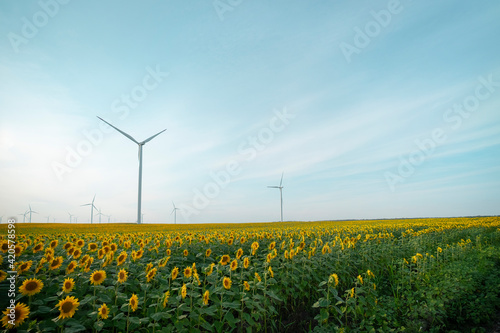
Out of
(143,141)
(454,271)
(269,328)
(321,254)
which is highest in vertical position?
(143,141)

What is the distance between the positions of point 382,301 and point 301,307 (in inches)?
78.5

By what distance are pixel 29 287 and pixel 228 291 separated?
2.68 meters

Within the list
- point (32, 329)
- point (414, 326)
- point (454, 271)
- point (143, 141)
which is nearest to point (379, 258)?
point (454, 271)

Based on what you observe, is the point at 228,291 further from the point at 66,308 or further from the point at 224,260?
the point at 66,308

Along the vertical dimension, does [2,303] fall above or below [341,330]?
above

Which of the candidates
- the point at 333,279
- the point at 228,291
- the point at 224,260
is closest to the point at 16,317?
Result: the point at 228,291

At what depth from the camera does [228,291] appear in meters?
4.70

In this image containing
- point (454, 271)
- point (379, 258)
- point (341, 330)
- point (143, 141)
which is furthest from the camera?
point (143, 141)

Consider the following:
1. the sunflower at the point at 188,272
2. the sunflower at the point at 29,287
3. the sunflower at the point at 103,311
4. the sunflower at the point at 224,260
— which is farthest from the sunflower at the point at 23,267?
the sunflower at the point at 224,260

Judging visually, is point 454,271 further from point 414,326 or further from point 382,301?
point 414,326

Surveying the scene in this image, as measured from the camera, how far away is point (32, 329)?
3480mm

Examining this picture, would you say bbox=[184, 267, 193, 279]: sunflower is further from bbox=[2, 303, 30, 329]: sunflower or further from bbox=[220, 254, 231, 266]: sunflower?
bbox=[2, 303, 30, 329]: sunflower

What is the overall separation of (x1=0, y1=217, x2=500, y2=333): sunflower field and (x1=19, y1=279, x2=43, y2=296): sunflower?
0.01m

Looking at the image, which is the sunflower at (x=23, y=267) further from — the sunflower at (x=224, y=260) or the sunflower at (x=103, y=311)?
the sunflower at (x=224, y=260)
